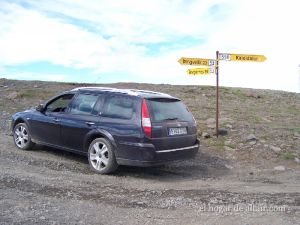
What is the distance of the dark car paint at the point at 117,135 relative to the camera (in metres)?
7.82

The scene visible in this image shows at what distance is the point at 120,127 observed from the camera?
8000 millimetres

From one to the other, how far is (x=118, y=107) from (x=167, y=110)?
94cm

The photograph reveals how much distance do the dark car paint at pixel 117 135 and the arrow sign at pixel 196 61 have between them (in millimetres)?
2503

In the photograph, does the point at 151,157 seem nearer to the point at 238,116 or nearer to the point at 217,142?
the point at 217,142

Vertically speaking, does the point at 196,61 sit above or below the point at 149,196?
above

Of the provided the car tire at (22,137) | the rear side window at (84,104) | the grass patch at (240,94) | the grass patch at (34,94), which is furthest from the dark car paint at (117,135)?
the grass patch at (240,94)

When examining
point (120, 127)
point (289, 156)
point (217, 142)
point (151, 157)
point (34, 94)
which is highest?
point (34, 94)

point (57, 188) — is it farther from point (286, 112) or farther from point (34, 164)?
point (286, 112)

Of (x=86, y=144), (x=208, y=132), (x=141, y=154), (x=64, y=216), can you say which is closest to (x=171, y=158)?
(x=141, y=154)

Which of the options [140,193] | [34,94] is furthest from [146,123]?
[34,94]

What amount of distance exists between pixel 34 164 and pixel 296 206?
4.92 meters

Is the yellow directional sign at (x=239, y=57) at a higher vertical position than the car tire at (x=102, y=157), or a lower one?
higher

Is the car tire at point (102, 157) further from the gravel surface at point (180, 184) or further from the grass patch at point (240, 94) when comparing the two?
the grass patch at point (240, 94)

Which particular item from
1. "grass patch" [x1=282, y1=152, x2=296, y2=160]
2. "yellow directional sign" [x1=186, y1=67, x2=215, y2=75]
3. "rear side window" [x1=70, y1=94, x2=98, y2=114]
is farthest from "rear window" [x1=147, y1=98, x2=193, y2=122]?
"grass patch" [x1=282, y1=152, x2=296, y2=160]
